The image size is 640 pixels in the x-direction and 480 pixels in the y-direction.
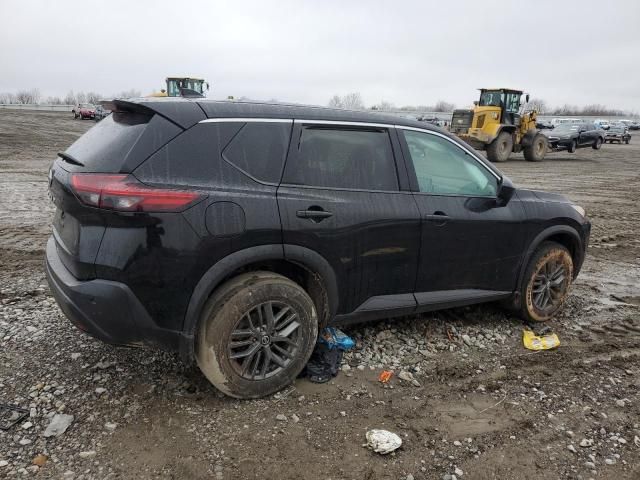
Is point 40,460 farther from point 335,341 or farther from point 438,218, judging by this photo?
point 438,218

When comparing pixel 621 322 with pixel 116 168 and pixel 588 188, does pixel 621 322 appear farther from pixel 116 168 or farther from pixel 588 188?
pixel 588 188

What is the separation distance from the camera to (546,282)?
4.57 meters

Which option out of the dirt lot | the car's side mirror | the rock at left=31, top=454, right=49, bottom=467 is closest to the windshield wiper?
the dirt lot

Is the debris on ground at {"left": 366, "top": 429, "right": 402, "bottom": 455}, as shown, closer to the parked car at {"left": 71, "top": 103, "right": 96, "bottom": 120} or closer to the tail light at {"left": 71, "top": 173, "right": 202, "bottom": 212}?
the tail light at {"left": 71, "top": 173, "right": 202, "bottom": 212}

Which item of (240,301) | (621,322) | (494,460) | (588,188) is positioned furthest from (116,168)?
(588,188)

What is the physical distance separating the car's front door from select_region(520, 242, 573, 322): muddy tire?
23 cm

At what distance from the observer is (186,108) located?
2.98 m

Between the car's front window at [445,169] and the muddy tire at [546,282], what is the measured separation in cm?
83

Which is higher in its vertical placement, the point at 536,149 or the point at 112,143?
the point at 112,143

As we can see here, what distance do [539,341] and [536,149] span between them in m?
20.7

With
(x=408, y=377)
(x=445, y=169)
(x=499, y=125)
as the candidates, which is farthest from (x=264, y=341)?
(x=499, y=125)

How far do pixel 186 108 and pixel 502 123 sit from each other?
67.3 ft

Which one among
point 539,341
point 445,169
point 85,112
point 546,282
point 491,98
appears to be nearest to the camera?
point 445,169

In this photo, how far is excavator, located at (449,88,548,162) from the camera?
20891mm
